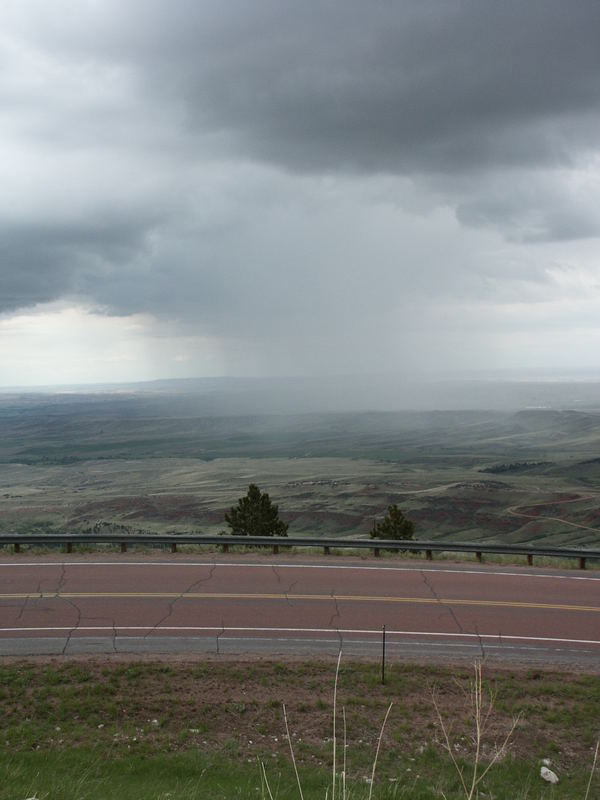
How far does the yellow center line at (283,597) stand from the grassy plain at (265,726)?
14.5ft

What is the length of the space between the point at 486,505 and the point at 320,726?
95487 millimetres

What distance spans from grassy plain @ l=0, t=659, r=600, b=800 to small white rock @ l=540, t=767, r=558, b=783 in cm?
13

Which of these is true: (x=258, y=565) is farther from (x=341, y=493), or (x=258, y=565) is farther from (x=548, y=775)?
(x=341, y=493)

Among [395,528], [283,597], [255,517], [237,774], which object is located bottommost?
[395,528]

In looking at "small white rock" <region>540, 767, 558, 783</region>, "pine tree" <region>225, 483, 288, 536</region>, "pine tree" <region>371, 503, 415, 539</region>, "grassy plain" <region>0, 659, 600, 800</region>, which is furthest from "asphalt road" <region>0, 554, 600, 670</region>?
"pine tree" <region>225, 483, 288, 536</region>

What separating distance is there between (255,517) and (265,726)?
78.2ft

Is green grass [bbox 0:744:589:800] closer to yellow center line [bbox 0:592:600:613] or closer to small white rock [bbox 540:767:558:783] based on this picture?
small white rock [bbox 540:767:558:783]

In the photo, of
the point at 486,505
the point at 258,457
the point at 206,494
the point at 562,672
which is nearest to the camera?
the point at 562,672

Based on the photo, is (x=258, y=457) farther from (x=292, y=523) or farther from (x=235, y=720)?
(x=235, y=720)

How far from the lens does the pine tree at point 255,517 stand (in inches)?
1319

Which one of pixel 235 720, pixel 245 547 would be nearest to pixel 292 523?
pixel 245 547

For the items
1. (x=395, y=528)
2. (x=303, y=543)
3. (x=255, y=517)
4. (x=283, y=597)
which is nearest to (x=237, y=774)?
(x=283, y=597)

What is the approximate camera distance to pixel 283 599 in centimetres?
1783

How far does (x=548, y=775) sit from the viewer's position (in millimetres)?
9414
